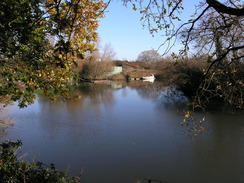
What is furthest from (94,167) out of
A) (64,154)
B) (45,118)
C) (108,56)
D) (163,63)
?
(108,56)

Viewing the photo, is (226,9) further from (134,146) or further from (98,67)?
(98,67)

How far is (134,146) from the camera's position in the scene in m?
6.41

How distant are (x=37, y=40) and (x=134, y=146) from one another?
446 centimetres

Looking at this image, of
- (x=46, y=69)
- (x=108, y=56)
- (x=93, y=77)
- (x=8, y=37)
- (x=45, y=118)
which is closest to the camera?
(x=8, y=37)

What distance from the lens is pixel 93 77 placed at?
3256 cm

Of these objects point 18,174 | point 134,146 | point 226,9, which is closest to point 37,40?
point 18,174

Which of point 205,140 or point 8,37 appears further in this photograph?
point 205,140

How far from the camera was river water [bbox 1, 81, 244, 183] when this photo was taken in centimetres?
492

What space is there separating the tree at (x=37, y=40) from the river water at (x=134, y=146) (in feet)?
7.70

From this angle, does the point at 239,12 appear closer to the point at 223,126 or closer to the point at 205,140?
the point at 205,140

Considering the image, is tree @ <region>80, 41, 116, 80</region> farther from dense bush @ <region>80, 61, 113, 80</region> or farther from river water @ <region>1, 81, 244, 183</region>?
river water @ <region>1, 81, 244, 183</region>

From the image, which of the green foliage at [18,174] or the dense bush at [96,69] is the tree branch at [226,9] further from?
the dense bush at [96,69]

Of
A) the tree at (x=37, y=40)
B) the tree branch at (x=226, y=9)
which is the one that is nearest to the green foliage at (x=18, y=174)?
the tree at (x=37, y=40)

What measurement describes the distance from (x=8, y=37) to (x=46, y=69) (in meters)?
Result: 0.59
